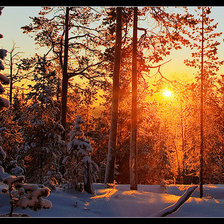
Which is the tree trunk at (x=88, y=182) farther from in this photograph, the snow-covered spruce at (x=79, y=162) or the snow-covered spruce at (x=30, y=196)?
the snow-covered spruce at (x=30, y=196)

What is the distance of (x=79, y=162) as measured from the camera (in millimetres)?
11656

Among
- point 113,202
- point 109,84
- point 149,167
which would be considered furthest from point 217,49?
point 149,167

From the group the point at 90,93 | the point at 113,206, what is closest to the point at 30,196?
the point at 113,206

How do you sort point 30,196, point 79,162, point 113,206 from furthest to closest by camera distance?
point 79,162 < point 113,206 < point 30,196

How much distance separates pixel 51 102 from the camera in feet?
49.9

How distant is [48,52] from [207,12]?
968 centimetres

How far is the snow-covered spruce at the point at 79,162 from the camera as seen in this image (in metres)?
11.5

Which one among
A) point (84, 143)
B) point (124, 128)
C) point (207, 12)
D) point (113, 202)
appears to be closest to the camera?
point (113, 202)

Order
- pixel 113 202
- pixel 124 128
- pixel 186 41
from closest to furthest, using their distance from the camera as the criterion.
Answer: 1. pixel 113 202
2. pixel 186 41
3. pixel 124 128

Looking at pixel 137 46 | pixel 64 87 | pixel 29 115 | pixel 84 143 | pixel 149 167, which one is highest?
pixel 137 46

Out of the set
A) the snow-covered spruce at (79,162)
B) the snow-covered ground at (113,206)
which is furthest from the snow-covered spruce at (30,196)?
the snow-covered spruce at (79,162)

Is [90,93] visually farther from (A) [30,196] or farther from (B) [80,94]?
(A) [30,196]

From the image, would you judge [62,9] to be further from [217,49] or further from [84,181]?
[84,181]

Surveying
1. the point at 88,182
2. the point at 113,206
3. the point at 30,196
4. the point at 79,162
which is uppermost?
the point at 79,162
